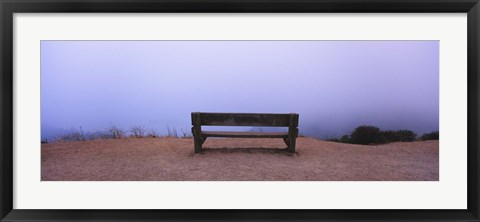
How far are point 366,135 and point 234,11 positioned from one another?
200 inches

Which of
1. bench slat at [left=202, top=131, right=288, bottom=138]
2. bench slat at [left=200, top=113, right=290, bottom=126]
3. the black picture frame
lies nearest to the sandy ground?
bench slat at [left=202, top=131, right=288, bottom=138]

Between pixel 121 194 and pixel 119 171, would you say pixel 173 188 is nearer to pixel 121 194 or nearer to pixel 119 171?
pixel 121 194

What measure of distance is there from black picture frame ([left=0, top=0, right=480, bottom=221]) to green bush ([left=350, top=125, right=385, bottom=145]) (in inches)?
149

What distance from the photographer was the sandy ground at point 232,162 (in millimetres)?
3645

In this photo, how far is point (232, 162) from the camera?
4.22m

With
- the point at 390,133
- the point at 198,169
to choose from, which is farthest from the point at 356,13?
the point at 390,133

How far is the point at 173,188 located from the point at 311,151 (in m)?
3.04

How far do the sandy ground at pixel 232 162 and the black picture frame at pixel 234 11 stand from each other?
0.75 m

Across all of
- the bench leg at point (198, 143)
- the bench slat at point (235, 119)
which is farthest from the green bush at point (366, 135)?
the bench leg at point (198, 143)

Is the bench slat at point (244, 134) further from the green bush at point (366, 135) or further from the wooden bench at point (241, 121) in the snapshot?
the green bush at point (366, 135)

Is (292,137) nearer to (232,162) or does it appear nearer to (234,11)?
(232,162)

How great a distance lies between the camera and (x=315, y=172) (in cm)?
384

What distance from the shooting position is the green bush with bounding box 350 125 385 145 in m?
6.27

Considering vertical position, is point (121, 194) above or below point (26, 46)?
below
